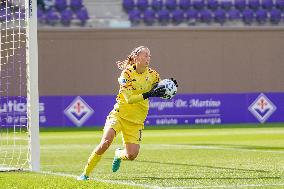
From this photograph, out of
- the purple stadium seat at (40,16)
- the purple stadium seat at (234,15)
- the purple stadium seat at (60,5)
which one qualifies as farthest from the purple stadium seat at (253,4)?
the purple stadium seat at (40,16)

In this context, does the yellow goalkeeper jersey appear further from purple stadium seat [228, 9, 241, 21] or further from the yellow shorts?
purple stadium seat [228, 9, 241, 21]

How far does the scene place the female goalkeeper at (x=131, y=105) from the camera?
11898 mm

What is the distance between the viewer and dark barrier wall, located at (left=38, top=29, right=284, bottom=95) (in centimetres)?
3653

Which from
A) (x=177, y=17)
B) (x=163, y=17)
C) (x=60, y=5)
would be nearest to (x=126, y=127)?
(x=163, y=17)

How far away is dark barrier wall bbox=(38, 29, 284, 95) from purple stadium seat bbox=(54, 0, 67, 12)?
10.9 feet

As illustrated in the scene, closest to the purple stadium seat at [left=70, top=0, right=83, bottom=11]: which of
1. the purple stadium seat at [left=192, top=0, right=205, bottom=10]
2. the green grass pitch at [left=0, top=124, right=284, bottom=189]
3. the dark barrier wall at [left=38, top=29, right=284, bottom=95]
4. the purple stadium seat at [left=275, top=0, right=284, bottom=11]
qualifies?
the dark barrier wall at [left=38, top=29, right=284, bottom=95]

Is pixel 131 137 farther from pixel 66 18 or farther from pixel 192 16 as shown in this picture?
pixel 192 16

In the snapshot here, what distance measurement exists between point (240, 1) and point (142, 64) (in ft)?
97.7

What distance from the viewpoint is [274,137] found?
83.9 feet

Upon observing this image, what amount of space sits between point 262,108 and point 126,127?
2235cm

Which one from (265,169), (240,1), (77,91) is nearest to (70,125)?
(77,91)

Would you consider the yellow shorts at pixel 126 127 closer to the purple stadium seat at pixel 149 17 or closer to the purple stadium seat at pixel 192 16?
the purple stadium seat at pixel 149 17

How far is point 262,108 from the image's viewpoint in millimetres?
34000

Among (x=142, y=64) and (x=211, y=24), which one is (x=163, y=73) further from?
(x=142, y=64)
